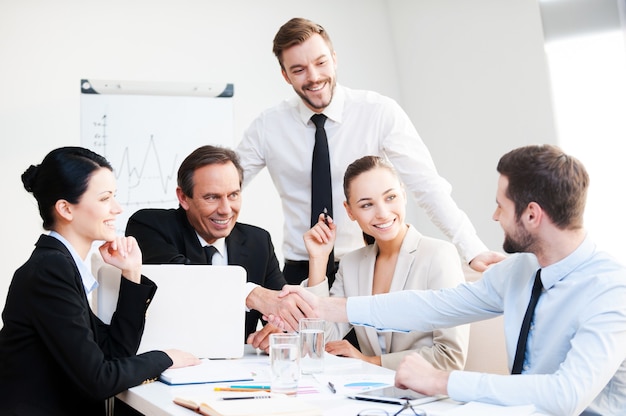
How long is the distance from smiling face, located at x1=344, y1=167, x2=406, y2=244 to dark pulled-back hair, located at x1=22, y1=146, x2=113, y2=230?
3.07 feet

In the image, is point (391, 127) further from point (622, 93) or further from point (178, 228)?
point (622, 93)

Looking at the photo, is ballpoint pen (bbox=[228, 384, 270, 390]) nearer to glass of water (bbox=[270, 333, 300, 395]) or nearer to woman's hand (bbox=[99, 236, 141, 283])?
glass of water (bbox=[270, 333, 300, 395])

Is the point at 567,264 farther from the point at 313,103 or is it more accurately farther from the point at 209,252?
the point at 313,103

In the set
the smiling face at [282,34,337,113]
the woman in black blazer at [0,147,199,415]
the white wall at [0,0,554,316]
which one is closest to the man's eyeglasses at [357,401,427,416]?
the woman in black blazer at [0,147,199,415]

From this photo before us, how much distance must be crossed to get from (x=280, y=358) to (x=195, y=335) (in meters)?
0.49

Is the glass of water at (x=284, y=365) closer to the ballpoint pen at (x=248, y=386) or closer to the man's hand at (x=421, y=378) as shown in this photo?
the ballpoint pen at (x=248, y=386)

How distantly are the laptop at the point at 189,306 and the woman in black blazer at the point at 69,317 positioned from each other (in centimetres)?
7

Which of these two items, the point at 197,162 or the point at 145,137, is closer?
the point at 197,162

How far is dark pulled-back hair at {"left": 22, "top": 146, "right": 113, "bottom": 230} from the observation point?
1.94 metres

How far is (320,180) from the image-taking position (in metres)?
2.95

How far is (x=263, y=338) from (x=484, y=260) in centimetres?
88

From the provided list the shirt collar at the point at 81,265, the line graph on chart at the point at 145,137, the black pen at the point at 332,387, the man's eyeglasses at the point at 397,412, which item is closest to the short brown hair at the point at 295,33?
the shirt collar at the point at 81,265

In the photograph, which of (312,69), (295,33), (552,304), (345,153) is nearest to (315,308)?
(552,304)

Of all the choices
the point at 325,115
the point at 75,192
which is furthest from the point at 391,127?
the point at 75,192
